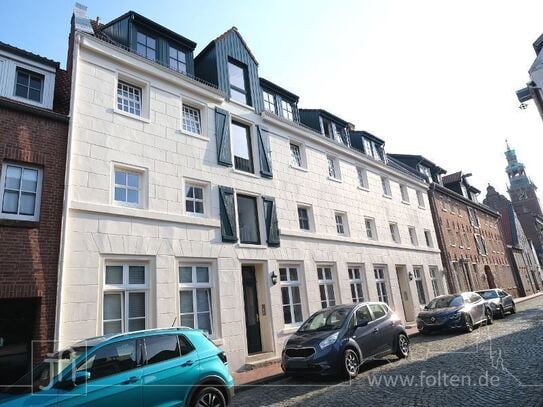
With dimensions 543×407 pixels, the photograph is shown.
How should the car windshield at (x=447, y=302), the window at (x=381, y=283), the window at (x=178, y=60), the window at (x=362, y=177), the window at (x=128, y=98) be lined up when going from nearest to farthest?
the window at (x=128, y=98) < the window at (x=178, y=60) < the car windshield at (x=447, y=302) < the window at (x=381, y=283) < the window at (x=362, y=177)

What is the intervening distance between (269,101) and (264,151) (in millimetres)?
3269

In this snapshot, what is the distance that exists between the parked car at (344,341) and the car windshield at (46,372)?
515 centimetres

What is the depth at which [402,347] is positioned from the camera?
1046 cm

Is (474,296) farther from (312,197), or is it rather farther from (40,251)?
(40,251)

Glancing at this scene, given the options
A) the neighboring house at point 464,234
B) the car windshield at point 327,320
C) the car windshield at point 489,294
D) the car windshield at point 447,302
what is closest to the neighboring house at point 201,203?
the car windshield at point 327,320

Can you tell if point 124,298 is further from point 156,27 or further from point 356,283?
point 356,283

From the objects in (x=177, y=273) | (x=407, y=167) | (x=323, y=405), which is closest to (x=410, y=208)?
(x=407, y=167)

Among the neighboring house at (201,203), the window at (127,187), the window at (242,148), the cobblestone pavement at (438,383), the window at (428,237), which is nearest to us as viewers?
the cobblestone pavement at (438,383)

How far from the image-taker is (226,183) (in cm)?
1308

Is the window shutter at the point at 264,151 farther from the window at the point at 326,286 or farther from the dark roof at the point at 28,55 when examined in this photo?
the dark roof at the point at 28,55

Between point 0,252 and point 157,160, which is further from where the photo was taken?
point 157,160

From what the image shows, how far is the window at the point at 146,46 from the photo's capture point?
12766 mm

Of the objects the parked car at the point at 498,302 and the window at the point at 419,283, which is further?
the window at the point at 419,283

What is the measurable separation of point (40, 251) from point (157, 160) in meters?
4.25
